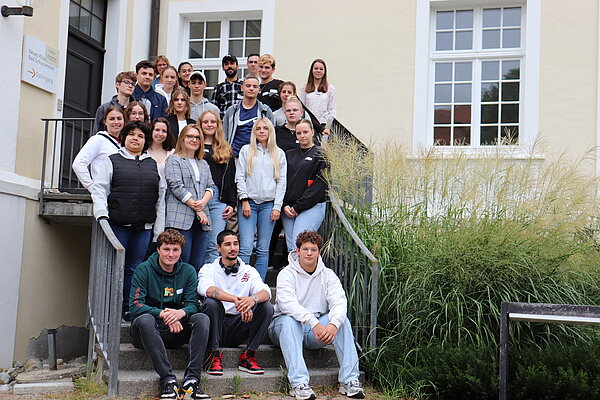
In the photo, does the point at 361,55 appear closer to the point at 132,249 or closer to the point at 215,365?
the point at 132,249

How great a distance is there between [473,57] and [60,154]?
16.9 feet

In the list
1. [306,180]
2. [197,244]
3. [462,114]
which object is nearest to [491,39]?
[462,114]

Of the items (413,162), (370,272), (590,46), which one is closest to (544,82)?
(590,46)

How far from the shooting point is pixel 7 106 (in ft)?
23.5

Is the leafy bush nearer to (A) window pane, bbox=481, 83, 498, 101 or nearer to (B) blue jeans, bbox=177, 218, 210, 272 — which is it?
(B) blue jeans, bbox=177, 218, 210, 272

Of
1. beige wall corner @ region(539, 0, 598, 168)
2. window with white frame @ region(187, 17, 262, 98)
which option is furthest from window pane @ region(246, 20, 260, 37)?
beige wall corner @ region(539, 0, 598, 168)

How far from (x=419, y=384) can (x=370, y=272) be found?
3.37ft

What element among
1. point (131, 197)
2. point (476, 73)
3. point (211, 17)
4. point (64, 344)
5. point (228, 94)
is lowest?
point (64, 344)

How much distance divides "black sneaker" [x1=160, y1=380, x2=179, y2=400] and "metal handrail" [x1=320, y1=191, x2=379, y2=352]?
151 cm

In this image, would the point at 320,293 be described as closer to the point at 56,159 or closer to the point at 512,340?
the point at 512,340

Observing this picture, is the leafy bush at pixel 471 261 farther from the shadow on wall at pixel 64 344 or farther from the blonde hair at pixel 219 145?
the shadow on wall at pixel 64 344

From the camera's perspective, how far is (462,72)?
9883 mm

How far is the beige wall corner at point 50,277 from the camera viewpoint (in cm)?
734

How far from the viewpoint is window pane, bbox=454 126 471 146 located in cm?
972
